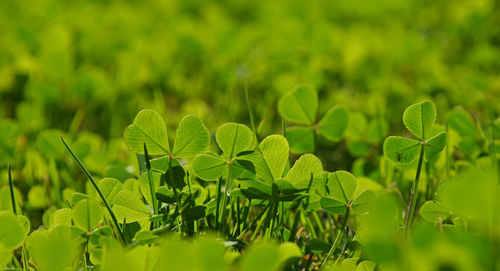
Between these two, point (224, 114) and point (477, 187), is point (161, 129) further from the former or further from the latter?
point (224, 114)

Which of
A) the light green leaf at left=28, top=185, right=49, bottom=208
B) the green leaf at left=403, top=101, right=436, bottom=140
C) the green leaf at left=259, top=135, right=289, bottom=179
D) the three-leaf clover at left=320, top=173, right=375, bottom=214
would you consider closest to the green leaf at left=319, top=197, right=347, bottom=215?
the three-leaf clover at left=320, top=173, right=375, bottom=214

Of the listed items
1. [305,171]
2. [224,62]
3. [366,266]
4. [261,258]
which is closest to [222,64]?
[224,62]

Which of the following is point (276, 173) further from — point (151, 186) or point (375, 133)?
point (375, 133)

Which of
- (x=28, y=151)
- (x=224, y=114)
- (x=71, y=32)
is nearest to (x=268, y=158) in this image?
(x=28, y=151)

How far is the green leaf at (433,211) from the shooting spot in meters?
1.17

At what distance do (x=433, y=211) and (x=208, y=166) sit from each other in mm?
484

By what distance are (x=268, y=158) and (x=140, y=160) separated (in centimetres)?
34

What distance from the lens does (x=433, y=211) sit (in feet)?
3.88

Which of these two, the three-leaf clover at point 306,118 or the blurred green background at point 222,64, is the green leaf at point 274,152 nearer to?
the three-leaf clover at point 306,118

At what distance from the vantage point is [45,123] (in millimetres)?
2186

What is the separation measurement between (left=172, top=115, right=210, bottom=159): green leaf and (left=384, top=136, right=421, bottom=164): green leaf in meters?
0.39

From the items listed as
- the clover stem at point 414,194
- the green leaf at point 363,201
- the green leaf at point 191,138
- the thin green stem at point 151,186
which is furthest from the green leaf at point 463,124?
the thin green stem at point 151,186

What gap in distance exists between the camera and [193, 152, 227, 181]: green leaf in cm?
112

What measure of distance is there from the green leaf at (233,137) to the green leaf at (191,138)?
0.18 ft
